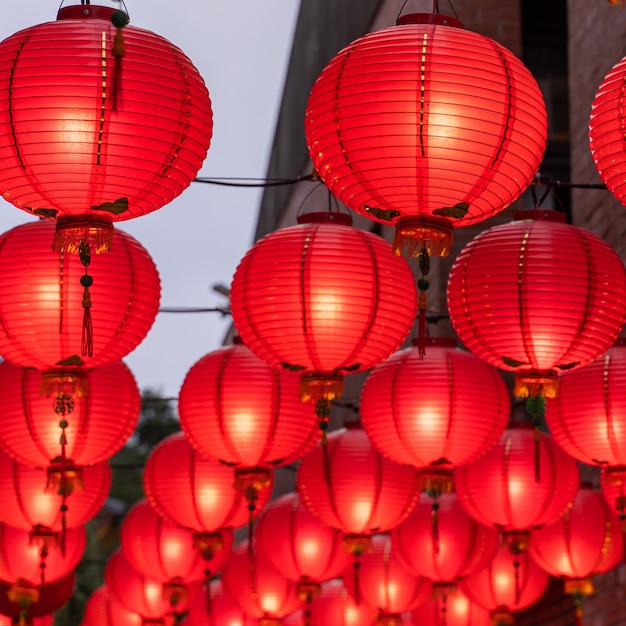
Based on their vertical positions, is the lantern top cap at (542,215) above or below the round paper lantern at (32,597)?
above

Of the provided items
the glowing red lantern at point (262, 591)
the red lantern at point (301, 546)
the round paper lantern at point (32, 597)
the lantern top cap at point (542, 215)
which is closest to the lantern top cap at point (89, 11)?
the lantern top cap at point (542, 215)

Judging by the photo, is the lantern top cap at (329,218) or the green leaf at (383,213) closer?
the green leaf at (383,213)

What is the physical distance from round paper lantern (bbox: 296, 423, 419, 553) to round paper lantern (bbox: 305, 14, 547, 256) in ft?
9.24

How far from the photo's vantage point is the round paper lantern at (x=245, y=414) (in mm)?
7387

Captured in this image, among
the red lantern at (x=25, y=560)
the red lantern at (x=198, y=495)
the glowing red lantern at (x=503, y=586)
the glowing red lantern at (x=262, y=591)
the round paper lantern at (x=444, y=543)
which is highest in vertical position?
the red lantern at (x=198, y=495)

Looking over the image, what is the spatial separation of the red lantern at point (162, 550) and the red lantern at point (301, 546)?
62 centimetres

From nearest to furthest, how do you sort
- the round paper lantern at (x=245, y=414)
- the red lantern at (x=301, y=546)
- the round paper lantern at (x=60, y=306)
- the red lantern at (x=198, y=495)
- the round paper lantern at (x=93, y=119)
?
the round paper lantern at (x=93, y=119), the round paper lantern at (x=60, y=306), the round paper lantern at (x=245, y=414), the red lantern at (x=198, y=495), the red lantern at (x=301, y=546)

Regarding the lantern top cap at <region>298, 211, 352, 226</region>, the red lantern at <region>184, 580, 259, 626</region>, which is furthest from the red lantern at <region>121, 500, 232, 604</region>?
the lantern top cap at <region>298, 211, 352, 226</region>

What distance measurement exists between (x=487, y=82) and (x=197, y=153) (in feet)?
3.23

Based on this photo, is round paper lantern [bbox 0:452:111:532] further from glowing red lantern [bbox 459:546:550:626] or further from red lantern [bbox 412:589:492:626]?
red lantern [bbox 412:589:492:626]

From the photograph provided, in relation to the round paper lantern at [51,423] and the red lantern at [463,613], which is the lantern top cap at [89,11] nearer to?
the round paper lantern at [51,423]

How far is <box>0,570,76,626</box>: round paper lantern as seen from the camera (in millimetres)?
9266

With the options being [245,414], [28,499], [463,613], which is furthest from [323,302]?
[463,613]

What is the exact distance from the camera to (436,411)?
22.9 feet
